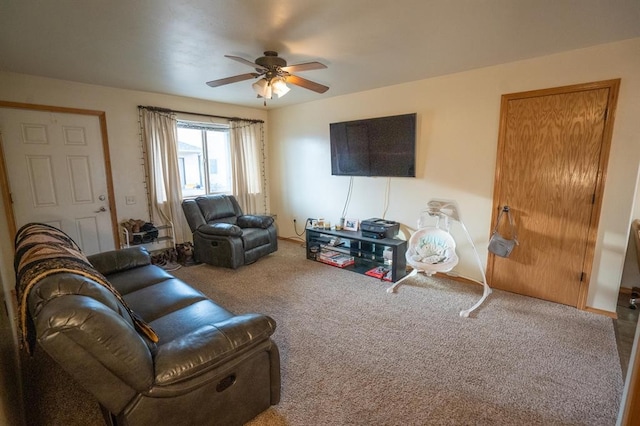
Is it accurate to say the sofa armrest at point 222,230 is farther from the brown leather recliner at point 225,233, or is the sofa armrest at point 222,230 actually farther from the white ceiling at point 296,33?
the white ceiling at point 296,33

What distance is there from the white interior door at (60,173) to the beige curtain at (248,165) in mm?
1852

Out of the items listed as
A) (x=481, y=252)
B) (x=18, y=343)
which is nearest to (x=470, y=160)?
(x=481, y=252)

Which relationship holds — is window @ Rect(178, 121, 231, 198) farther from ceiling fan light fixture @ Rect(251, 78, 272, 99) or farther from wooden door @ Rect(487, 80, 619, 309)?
wooden door @ Rect(487, 80, 619, 309)

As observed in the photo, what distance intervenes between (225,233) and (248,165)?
1.78 metres

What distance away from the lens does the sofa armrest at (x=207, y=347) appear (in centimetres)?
127

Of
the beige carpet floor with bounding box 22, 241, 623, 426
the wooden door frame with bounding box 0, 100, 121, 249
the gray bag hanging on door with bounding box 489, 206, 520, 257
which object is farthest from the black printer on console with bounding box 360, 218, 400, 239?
the wooden door frame with bounding box 0, 100, 121, 249

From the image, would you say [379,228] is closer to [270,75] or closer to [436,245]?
[436,245]

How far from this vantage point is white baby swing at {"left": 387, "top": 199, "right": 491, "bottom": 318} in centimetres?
309

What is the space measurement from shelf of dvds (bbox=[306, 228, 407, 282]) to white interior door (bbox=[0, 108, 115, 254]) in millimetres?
2741

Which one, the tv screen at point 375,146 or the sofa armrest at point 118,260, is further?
the tv screen at point 375,146

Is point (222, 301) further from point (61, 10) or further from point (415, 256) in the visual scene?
point (61, 10)

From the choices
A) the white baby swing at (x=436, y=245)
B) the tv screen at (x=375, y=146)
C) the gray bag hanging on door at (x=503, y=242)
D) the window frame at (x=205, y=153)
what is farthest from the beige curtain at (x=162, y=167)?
the gray bag hanging on door at (x=503, y=242)

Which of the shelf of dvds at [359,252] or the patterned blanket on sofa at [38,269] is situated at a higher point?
the patterned blanket on sofa at [38,269]

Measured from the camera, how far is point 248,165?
5.23 metres
